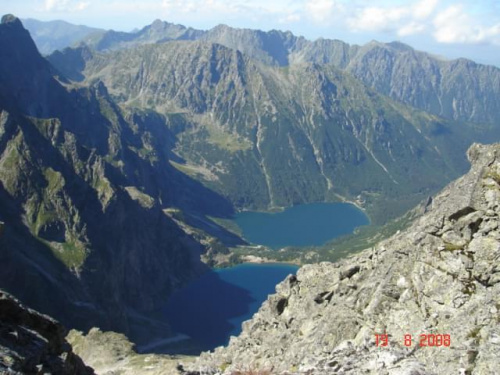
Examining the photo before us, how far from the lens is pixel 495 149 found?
46656 millimetres

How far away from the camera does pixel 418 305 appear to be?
133 feet

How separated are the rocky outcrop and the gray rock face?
14.5 m

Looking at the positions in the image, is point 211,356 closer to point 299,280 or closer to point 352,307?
point 299,280

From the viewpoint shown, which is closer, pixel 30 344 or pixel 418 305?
pixel 30 344

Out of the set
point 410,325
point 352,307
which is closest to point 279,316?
point 352,307
